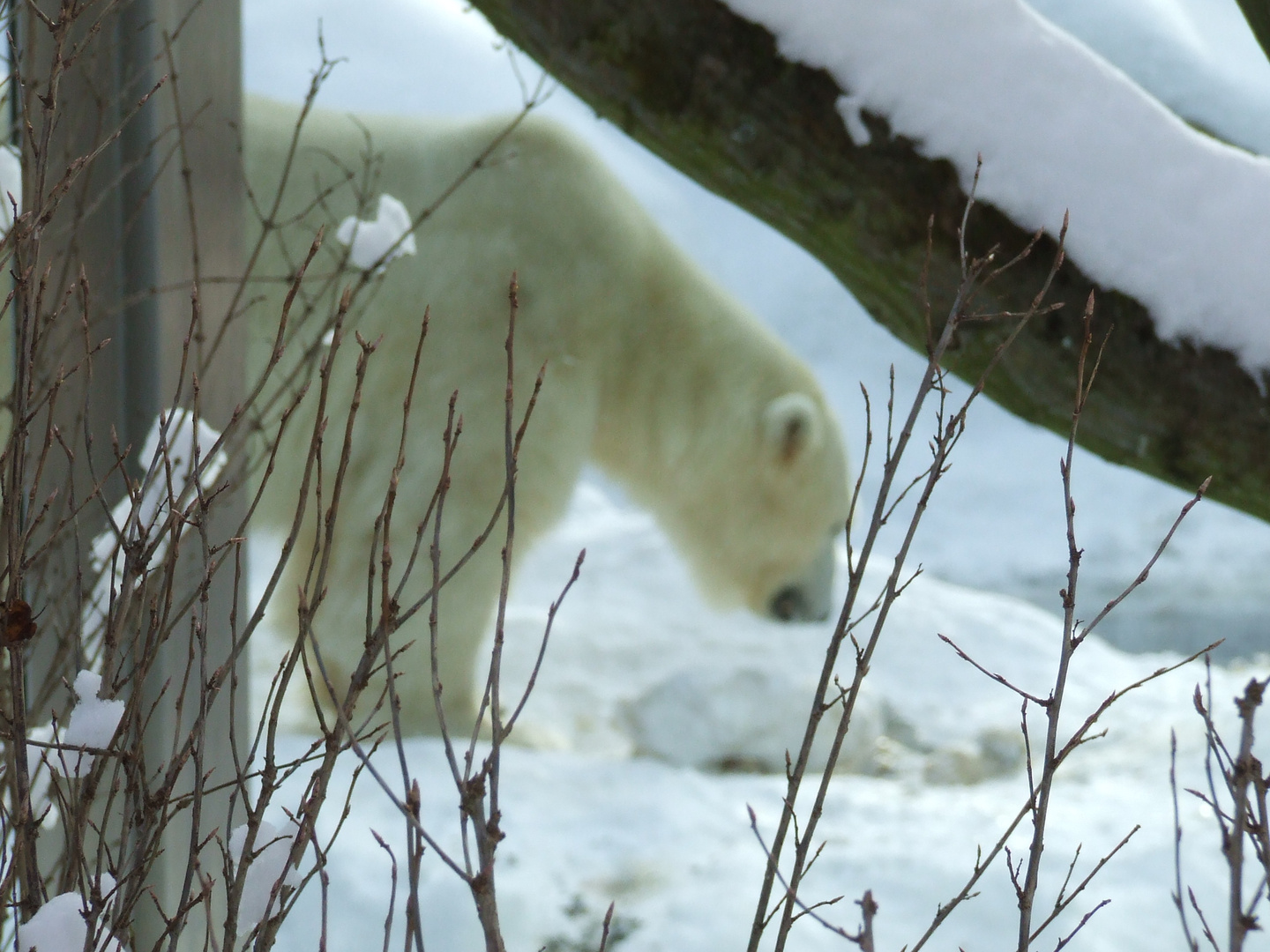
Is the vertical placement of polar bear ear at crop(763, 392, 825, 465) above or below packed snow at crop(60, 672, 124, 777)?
above

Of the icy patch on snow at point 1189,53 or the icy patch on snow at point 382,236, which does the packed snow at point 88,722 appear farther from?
the icy patch on snow at point 1189,53

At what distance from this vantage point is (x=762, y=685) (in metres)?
2.09

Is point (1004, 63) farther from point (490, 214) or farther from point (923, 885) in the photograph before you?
point (490, 214)

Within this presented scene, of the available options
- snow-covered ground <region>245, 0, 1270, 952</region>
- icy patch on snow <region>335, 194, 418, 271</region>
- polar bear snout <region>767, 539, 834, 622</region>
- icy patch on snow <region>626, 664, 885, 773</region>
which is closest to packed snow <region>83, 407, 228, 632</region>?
icy patch on snow <region>335, 194, 418, 271</region>

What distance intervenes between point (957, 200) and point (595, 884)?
98cm

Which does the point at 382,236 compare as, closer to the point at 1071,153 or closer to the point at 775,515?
the point at 1071,153

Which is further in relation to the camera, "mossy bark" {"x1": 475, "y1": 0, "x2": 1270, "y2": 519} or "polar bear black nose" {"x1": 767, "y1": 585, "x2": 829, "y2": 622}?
"polar bear black nose" {"x1": 767, "y1": 585, "x2": 829, "y2": 622}

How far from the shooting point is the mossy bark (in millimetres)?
775

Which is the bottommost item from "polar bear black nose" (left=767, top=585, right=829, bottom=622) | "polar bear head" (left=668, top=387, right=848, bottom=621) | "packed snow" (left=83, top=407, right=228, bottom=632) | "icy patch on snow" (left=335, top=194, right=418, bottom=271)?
"packed snow" (left=83, top=407, right=228, bottom=632)

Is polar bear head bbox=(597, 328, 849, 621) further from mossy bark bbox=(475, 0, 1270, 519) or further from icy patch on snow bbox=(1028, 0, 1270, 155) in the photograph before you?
mossy bark bbox=(475, 0, 1270, 519)

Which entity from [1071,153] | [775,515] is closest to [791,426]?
[775,515]

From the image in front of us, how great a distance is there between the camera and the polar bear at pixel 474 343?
5.98ft

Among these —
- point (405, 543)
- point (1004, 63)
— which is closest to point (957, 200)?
point (1004, 63)

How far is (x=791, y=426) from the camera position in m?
2.19
